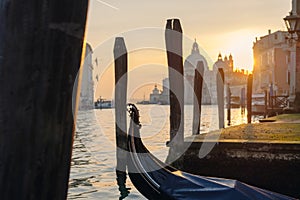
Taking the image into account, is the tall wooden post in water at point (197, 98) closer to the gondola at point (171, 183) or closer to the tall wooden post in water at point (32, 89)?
the gondola at point (171, 183)

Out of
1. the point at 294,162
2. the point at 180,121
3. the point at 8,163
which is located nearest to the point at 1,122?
the point at 8,163

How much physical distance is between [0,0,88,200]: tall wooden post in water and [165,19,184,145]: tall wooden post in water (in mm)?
4858

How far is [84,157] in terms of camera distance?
33.9 feet

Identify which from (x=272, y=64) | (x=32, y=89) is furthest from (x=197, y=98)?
(x=272, y=64)

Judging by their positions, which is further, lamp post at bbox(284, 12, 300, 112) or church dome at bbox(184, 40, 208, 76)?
church dome at bbox(184, 40, 208, 76)

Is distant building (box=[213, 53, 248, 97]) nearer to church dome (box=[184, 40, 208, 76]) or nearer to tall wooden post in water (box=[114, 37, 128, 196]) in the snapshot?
church dome (box=[184, 40, 208, 76])

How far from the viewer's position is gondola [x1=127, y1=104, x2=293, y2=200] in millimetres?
2731

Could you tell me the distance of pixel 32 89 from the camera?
83 centimetres

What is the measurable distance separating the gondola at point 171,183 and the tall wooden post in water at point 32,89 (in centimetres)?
200

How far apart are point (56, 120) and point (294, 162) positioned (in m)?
4.18

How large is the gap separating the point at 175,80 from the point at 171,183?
10.5 feet

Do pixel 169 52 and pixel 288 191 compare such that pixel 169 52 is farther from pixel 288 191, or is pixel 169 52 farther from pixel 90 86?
pixel 90 86

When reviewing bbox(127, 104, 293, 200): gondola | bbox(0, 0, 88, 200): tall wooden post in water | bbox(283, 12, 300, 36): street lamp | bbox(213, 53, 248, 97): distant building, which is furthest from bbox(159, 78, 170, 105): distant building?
bbox(213, 53, 248, 97): distant building

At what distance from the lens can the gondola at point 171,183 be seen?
2731 mm
